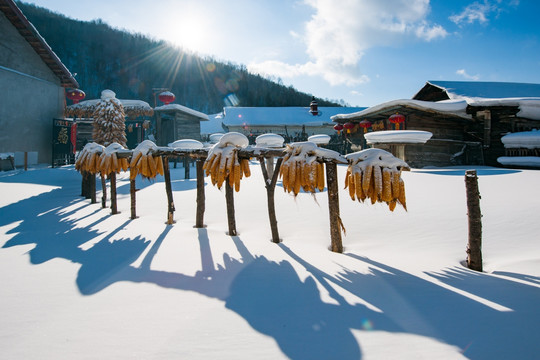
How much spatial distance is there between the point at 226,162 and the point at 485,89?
54.9ft

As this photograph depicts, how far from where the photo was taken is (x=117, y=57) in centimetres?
6594

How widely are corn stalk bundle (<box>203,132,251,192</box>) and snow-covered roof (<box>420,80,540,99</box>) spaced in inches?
530

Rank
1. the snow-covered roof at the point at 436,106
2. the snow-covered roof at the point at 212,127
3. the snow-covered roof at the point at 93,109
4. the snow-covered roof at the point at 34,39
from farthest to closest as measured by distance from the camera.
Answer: the snow-covered roof at the point at 212,127, the snow-covered roof at the point at 93,109, the snow-covered roof at the point at 34,39, the snow-covered roof at the point at 436,106

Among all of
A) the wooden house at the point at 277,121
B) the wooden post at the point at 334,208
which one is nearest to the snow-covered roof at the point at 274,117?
the wooden house at the point at 277,121

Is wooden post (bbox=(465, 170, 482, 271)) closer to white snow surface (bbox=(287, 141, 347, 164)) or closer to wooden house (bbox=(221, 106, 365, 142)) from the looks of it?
white snow surface (bbox=(287, 141, 347, 164))

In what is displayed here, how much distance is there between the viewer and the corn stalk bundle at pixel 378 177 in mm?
3830

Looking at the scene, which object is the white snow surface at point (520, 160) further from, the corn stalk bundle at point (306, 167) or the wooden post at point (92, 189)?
the wooden post at point (92, 189)

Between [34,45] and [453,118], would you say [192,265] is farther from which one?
[34,45]

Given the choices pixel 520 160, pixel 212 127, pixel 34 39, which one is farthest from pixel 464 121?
pixel 212 127

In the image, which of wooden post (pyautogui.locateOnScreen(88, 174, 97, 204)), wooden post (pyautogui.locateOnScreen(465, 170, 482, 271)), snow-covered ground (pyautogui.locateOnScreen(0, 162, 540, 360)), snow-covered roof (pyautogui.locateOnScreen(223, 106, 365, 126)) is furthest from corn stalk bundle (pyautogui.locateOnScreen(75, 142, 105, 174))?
snow-covered roof (pyautogui.locateOnScreen(223, 106, 365, 126))

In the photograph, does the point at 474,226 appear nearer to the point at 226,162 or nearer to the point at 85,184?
the point at 226,162

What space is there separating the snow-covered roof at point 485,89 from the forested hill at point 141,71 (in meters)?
45.4

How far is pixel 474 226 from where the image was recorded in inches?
152

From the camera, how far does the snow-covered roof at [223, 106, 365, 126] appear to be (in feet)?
89.2
